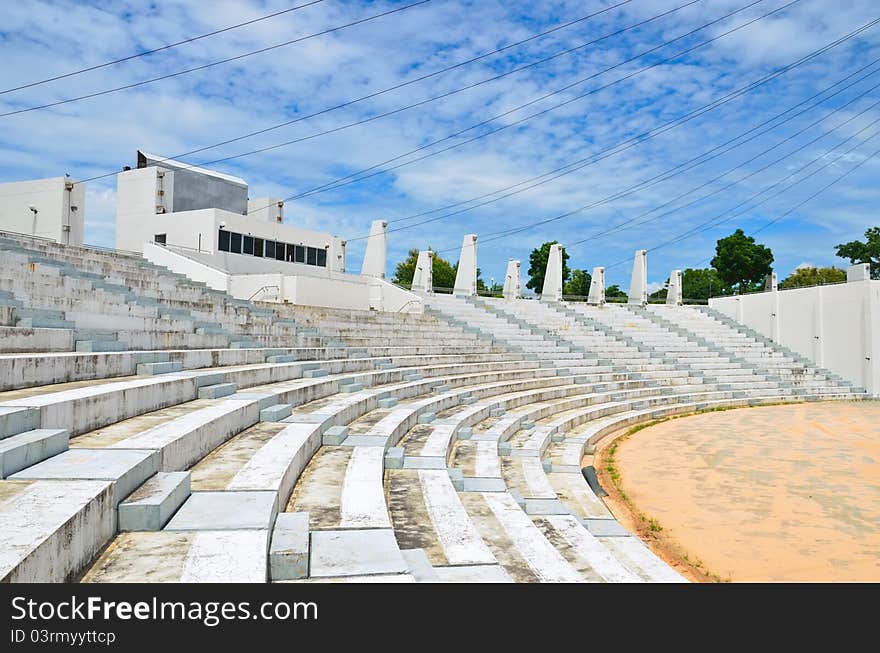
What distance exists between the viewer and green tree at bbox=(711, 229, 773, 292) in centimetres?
6066

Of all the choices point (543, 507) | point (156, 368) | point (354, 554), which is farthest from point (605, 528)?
point (156, 368)

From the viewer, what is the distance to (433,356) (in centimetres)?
1543

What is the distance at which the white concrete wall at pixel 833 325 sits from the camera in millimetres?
24266

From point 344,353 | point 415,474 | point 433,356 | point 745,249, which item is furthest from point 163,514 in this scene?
point 745,249

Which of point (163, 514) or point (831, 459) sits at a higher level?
point (163, 514)

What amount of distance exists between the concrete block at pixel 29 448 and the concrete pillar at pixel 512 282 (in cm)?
2775

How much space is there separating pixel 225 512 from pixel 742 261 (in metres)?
66.4

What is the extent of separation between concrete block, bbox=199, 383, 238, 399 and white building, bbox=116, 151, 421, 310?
11251 mm

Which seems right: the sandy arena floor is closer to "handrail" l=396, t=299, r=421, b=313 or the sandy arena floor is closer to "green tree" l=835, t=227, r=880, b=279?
"handrail" l=396, t=299, r=421, b=313

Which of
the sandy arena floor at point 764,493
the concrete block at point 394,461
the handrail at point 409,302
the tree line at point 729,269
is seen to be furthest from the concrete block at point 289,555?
the tree line at point 729,269
